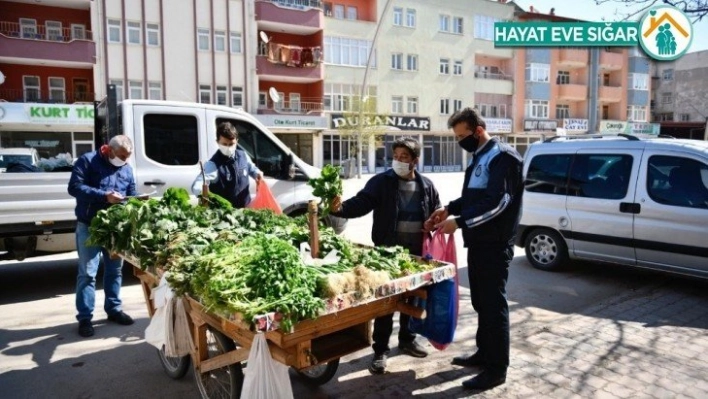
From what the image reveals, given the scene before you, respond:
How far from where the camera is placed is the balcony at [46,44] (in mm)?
25219

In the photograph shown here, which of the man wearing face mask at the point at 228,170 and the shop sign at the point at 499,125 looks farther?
the shop sign at the point at 499,125

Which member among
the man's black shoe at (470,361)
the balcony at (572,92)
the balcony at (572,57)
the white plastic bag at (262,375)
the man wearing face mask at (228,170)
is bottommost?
the man's black shoe at (470,361)

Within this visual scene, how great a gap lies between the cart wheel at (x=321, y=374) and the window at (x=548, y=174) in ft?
15.8

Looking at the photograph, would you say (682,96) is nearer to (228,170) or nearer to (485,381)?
(228,170)

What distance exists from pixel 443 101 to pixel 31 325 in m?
37.0

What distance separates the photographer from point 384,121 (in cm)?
3469

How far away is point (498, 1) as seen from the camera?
42719mm

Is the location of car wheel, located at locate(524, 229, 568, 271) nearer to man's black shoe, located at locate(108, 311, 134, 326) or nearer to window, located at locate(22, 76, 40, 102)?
man's black shoe, located at locate(108, 311, 134, 326)

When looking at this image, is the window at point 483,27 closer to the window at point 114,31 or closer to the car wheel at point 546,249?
the window at point 114,31

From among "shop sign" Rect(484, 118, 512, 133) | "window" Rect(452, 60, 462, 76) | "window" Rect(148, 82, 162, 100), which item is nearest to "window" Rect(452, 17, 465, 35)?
"window" Rect(452, 60, 462, 76)

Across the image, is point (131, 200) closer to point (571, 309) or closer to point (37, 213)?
point (37, 213)

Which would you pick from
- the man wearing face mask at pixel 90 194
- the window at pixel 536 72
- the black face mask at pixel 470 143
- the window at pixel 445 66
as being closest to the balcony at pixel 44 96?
the window at pixel 445 66

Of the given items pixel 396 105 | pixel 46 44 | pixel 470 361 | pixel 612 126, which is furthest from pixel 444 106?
pixel 470 361

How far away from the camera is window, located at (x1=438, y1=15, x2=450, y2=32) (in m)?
39.6
